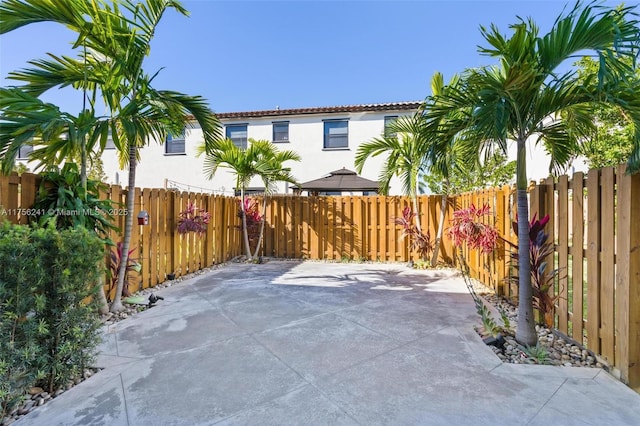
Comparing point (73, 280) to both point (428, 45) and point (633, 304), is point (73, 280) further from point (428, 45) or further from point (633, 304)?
point (428, 45)

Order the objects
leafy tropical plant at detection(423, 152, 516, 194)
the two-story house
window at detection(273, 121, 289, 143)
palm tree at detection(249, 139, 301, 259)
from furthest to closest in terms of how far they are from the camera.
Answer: window at detection(273, 121, 289, 143) → the two-story house → leafy tropical plant at detection(423, 152, 516, 194) → palm tree at detection(249, 139, 301, 259)

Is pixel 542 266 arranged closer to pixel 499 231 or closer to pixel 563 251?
pixel 563 251

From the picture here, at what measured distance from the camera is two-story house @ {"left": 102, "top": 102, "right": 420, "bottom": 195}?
13.3 metres

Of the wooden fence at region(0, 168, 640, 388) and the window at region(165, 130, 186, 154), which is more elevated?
the window at region(165, 130, 186, 154)

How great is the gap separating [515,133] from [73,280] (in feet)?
13.4

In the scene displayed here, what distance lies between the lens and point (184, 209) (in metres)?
6.38

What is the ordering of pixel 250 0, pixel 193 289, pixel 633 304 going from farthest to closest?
pixel 250 0, pixel 193 289, pixel 633 304

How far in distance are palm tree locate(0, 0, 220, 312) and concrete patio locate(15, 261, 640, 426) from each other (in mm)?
1860

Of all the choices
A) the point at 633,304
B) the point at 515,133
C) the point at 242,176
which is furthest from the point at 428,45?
the point at 633,304

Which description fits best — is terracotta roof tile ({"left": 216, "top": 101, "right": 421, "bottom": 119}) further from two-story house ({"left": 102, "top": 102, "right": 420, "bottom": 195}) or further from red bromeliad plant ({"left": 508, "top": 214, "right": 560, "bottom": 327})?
red bromeliad plant ({"left": 508, "top": 214, "right": 560, "bottom": 327})

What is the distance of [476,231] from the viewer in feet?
17.4

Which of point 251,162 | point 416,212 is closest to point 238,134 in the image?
point 251,162

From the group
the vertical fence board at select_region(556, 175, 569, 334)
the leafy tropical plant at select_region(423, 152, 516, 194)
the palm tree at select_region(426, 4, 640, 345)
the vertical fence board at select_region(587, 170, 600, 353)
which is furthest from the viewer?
the leafy tropical plant at select_region(423, 152, 516, 194)

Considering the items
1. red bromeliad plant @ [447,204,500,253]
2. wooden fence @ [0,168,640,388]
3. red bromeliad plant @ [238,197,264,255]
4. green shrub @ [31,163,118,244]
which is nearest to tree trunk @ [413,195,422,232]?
wooden fence @ [0,168,640,388]
